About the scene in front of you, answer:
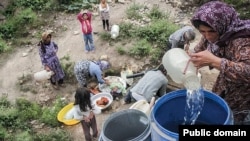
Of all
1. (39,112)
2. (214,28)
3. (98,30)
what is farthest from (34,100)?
(214,28)

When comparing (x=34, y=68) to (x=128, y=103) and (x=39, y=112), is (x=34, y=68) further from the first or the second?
(x=128, y=103)

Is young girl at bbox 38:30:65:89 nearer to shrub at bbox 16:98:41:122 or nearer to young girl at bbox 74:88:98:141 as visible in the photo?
shrub at bbox 16:98:41:122

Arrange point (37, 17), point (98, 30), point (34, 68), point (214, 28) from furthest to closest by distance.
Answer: point (37, 17), point (98, 30), point (34, 68), point (214, 28)

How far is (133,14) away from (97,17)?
754 millimetres

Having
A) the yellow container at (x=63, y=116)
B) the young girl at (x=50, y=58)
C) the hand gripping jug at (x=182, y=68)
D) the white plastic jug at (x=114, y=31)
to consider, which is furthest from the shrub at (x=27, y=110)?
the hand gripping jug at (x=182, y=68)

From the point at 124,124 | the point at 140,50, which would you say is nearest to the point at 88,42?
the point at 140,50

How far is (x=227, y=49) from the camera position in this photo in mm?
2521

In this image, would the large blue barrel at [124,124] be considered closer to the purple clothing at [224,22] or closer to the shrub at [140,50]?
the purple clothing at [224,22]

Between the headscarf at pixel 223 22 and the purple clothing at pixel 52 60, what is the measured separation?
3.74m

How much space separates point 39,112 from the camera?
5.70 m

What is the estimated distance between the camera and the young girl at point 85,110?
174 inches

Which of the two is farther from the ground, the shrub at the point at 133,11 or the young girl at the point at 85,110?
the shrub at the point at 133,11

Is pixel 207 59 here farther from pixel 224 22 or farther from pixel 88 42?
pixel 88 42

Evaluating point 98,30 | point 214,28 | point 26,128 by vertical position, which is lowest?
point 26,128
